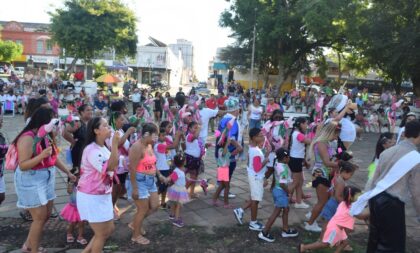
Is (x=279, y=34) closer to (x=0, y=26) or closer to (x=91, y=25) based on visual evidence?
(x=91, y=25)

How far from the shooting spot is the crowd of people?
11.5 ft

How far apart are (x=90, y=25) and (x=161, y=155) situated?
2360cm

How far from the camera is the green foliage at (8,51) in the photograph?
48812 mm

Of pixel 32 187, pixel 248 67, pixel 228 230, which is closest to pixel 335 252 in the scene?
pixel 228 230

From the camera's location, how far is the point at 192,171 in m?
6.39

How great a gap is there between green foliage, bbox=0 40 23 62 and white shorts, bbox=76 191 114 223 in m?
52.5

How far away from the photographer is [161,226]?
17.5 ft

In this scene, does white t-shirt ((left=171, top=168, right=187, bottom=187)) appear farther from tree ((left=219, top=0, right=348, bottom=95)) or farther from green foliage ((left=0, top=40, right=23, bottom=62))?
green foliage ((left=0, top=40, right=23, bottom=62))

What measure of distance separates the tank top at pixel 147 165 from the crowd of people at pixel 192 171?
0.01 meters

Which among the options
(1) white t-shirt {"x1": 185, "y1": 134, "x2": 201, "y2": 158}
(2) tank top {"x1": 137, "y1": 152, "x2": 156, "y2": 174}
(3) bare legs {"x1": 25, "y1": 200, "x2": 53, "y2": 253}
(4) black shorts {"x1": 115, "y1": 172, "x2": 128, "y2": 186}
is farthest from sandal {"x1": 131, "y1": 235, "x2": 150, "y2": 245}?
(1) white t-shirt {"x1": 185, "y1": 134, "x2": 201, "y2": 158}

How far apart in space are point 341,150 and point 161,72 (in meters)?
56.8

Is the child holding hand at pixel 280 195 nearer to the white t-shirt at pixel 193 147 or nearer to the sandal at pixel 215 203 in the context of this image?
the sandal at pixel 215 203

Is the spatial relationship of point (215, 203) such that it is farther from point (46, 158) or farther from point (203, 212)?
point (46, 158)

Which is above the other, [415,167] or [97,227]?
[415,167]
